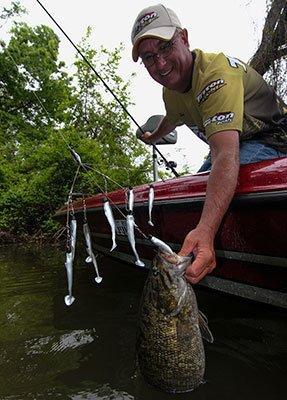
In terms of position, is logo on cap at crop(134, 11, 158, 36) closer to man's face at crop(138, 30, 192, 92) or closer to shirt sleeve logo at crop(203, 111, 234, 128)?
man's face at crop(138, 30, 192, 92)

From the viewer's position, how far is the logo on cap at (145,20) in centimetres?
255

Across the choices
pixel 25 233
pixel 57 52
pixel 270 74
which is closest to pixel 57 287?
pixel 270 74

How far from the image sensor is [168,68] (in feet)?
8.52

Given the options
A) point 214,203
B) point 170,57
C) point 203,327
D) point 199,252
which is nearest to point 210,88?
point 170,57

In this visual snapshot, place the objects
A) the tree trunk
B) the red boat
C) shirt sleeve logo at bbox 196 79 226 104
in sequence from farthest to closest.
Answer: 1. the tree trunk
2. shirt sleeve logo at bbox 196 79 226 104
3. the red boat

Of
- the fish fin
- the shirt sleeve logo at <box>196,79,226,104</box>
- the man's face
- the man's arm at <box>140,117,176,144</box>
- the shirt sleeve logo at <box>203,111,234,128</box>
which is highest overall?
the man's face

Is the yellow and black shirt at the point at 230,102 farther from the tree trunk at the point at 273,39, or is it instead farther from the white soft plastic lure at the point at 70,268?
the tree trunk at the point at 273,39

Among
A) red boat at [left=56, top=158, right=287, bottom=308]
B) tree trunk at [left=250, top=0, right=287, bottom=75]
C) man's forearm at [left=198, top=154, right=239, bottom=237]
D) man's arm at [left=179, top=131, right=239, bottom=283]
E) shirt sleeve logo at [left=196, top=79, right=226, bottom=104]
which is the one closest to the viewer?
man's arm at [left=179, top=131, right=239, bottom=283]

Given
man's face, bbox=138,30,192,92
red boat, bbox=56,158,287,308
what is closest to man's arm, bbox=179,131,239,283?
red boat, bbox=56,158,287,308

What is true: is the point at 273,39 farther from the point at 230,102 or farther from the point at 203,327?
the point at 203,327

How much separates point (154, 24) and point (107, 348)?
214cm

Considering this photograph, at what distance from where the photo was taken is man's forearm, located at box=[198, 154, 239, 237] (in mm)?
1989

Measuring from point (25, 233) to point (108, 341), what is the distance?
8224mm

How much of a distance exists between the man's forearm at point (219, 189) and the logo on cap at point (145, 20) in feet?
3.47
